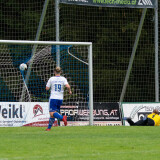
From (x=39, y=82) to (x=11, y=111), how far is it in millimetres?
1461

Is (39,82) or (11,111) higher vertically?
(39,82)

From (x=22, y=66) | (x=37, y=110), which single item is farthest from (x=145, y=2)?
(x=37, y=110)

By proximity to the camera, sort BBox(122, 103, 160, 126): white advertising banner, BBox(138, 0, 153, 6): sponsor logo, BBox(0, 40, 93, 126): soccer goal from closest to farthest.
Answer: BBox(0, 40, 93, 126): soccer goal → BBox(122, 103, 160, 126): white advertising banner → BBox(138, 0, 153, 6): sponsor logo

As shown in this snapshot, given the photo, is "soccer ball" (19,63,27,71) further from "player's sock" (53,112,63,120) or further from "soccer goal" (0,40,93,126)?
"player's sock" (53,112,63,120)

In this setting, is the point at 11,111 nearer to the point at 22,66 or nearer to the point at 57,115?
the point at 22,66

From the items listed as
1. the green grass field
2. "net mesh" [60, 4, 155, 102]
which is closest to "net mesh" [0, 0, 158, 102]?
"net mesh" [60, 4, 155, 102]

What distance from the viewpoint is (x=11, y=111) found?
17.1 m

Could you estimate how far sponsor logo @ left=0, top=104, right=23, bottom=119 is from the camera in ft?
55.7

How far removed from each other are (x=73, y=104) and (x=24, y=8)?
29.2 feet

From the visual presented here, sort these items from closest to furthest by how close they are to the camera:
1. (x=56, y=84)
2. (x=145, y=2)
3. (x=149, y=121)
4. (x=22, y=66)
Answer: (x=56, y=84) → (x=22, y=66) → (x=149, y=121) → (x=145, y=2)

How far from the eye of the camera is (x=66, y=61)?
715 inches

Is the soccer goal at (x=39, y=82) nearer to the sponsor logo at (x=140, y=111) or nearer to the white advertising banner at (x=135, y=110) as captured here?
the white advertising banner at (x=135, y=110)

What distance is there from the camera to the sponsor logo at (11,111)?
669 inches

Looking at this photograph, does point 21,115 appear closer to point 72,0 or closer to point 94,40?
point 72,0
